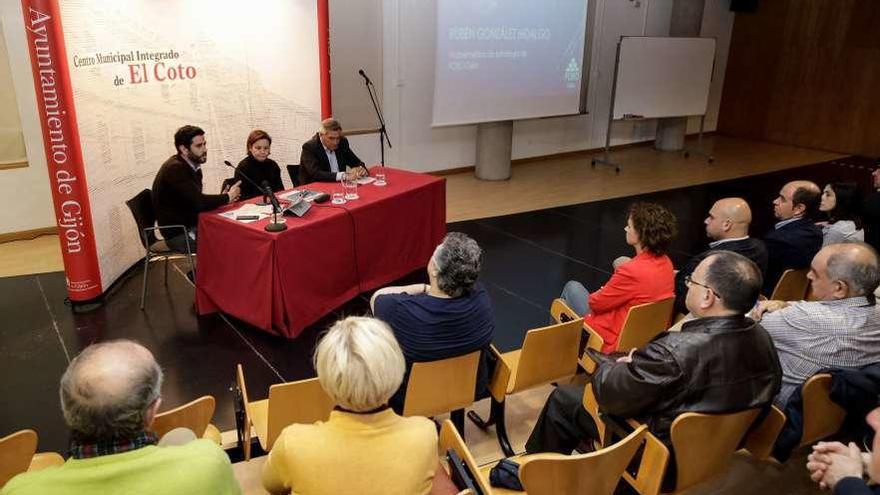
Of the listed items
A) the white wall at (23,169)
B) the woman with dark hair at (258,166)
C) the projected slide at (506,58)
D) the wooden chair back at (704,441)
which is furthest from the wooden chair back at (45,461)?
the projected slide at (506,58)

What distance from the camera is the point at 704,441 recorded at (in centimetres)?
194

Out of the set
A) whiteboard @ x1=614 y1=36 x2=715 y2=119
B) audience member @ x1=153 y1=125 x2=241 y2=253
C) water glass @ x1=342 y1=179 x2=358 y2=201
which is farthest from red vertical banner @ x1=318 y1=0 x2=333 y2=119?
whiteboard @ x1=614 y1=36 x2=715 y2=119

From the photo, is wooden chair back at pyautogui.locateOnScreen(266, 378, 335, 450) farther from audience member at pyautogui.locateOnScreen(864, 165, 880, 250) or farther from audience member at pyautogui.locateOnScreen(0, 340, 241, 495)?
audience member at pyautogui.locateOnScreen(864, 165, 880, 250)

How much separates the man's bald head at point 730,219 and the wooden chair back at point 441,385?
1.57 meters

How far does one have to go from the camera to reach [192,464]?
135cm

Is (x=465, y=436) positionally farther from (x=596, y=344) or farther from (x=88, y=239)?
(x=88, y=239)

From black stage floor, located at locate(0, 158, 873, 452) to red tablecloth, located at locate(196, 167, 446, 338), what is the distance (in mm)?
137

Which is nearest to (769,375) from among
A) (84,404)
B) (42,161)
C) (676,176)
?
(84,404)

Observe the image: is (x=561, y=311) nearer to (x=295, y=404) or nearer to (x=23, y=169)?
(x=295, y=404)

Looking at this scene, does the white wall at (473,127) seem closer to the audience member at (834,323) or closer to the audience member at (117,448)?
the audience member at (834,323)

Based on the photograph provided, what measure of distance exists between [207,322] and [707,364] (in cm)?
313

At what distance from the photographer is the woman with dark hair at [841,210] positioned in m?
3.88

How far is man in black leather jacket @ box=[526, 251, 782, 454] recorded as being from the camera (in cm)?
190

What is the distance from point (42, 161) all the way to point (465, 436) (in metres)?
4.57
